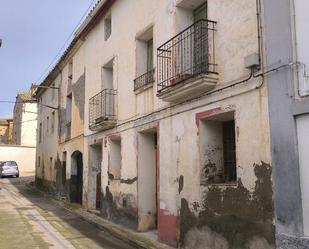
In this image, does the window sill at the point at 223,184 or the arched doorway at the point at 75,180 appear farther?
the arched doorway at the point at 75,180

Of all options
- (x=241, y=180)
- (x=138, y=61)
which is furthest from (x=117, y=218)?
(x=241, y=180)

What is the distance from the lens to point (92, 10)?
15023 millimetres

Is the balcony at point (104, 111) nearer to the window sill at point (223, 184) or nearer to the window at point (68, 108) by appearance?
the window sill at point (223, 184)

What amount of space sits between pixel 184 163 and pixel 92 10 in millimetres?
8029

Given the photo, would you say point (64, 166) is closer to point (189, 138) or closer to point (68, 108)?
point (68, 108)

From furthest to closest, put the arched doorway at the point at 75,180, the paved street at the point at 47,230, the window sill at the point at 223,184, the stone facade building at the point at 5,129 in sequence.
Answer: the stone facade building at the point at 5,129
the arched doorway at the point at 75,180
the paved street at the point at 47,230
the window sill at the point at 223,184

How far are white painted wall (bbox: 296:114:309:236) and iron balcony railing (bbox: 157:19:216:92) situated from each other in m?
2.34

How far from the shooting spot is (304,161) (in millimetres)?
5926

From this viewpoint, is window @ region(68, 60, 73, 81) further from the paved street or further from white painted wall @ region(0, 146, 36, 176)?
white painted wall @ region(0, 146, 36, 176)

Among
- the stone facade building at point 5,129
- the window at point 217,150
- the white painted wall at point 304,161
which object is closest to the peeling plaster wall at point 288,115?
the white painted wall at point 304,161

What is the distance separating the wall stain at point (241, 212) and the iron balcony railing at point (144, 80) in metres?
3.82

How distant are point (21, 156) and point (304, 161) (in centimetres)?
3866

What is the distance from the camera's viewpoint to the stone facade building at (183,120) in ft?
22.8

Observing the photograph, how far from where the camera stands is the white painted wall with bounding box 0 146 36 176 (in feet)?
136
